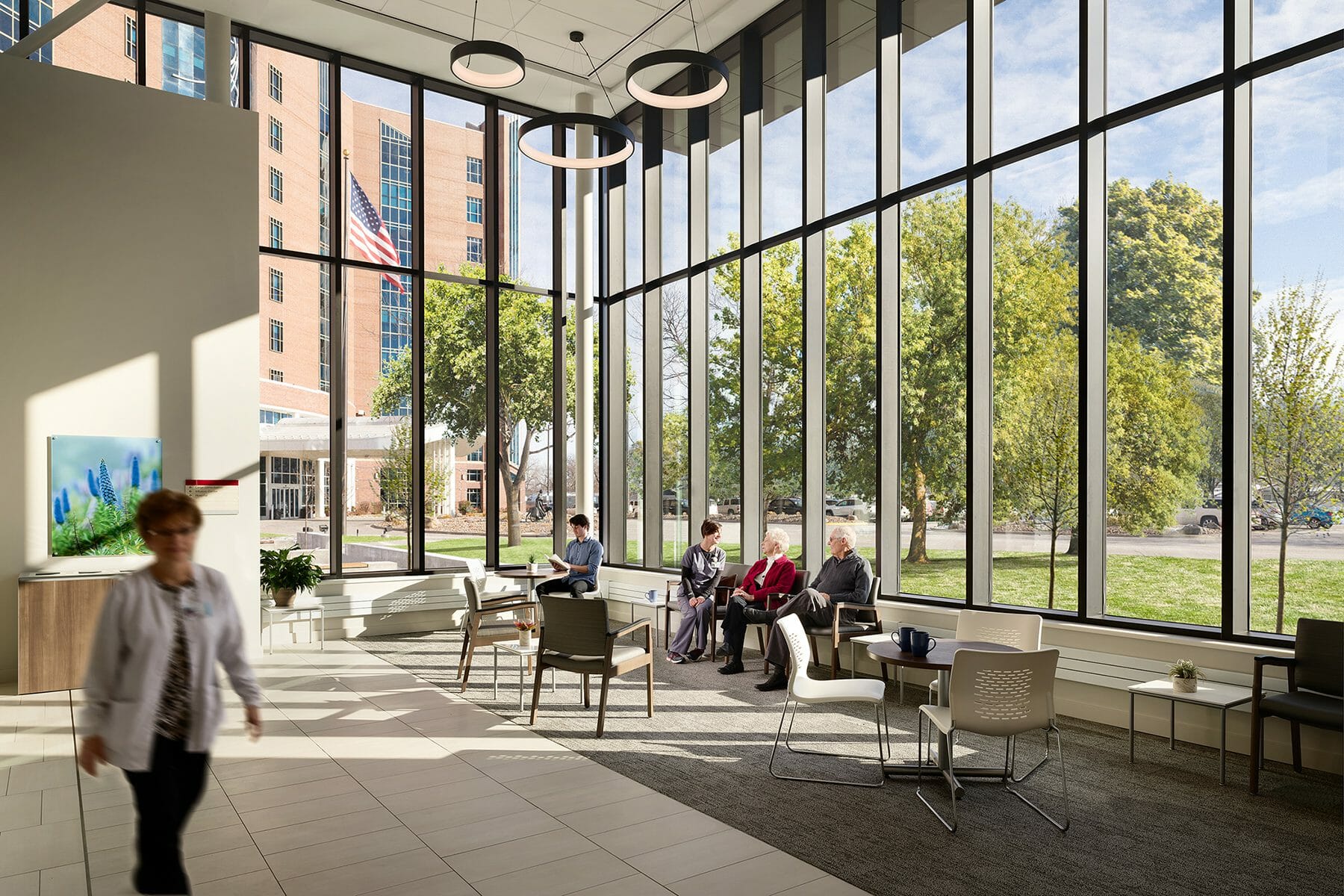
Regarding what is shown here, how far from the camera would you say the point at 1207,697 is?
4941 millimetres

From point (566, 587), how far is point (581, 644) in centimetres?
331

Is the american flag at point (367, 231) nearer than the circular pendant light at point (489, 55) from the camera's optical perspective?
No

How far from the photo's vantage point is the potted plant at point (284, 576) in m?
8.76

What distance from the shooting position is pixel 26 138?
7.30 m

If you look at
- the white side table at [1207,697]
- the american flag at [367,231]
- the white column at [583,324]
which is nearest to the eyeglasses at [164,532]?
the white side table at [1207,697]

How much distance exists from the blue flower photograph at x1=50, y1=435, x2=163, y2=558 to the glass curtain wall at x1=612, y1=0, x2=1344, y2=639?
568 centimetres

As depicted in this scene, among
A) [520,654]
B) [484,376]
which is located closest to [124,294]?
[484,376]

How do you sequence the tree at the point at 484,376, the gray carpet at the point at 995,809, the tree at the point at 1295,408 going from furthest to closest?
the tree at the point at 484,376
the tree at the point at 1295,408
the gray carpet at the point at 995,809

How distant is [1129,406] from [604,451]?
6.64 meters

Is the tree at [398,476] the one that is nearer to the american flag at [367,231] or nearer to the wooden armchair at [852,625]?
the american flag at [367,231]

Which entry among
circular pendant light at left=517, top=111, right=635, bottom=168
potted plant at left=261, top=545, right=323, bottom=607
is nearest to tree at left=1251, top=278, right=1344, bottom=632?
circular pendant light at left=517, top=111, right=635, bottom=168

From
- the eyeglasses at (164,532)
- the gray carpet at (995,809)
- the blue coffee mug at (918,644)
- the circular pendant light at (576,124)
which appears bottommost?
the gray carpet at (995,809)

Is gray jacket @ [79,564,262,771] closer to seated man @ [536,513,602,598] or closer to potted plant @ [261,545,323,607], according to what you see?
seated man @ [536,513,602,598]

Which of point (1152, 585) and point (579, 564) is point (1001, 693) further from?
point (579, 564)
